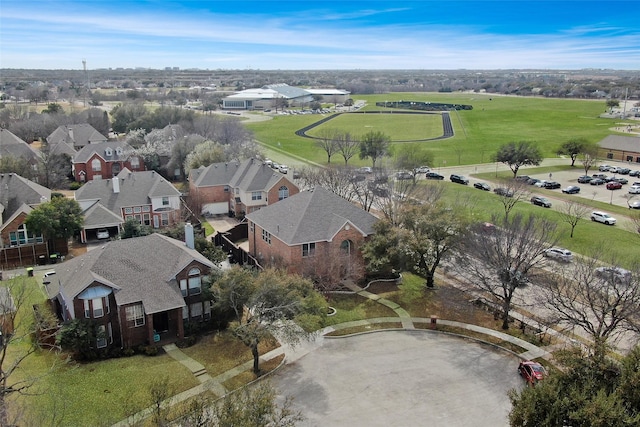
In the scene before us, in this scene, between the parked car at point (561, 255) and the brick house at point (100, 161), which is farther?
the brick house at point (100, 161)

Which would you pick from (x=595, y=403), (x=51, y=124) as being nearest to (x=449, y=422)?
(x=595, y=403)

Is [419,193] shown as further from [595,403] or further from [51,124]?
[51,124]

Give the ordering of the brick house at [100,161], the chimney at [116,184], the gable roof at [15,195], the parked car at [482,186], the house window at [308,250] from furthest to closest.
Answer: the brick house at [100,161]
the parked car at [482,186]
the chimney at [116,184]
the gable roof at [15,195]
the house window at [308,250]

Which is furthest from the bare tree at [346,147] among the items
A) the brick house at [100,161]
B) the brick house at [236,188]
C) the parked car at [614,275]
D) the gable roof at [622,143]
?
the parked car at [614,275]

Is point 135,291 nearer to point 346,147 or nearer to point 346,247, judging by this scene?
point 346,247

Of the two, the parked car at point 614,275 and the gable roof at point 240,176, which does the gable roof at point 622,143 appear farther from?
the parked car at point 614,275

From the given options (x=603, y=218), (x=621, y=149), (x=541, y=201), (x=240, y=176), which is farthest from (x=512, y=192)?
(x=621, y=149)

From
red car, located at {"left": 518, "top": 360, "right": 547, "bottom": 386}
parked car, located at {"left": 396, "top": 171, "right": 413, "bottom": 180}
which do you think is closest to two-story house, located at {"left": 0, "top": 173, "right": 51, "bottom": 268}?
parked car, located at {"left": 396, "top": 171, "right": 413, "bottom": 180}
